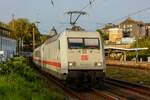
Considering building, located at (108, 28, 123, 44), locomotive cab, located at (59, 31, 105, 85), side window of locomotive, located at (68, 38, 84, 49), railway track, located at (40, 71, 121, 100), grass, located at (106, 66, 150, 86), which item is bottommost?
railway track, located at (40, 71, 121, 100)

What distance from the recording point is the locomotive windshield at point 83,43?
72.0 ft

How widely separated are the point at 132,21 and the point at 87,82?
142761 millimetres

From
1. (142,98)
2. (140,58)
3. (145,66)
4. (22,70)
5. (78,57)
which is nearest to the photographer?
(142,98)

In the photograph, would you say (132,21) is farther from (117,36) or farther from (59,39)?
(59,39)

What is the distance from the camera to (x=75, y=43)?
2203 centimetres

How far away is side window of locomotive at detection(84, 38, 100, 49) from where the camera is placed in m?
22.0

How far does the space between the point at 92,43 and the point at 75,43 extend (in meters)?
0.84

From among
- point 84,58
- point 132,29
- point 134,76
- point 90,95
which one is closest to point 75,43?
point 84,58

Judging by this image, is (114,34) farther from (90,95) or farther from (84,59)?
(90,95)

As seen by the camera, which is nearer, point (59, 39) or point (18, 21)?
point (59, 39)

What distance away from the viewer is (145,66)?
53.1 metres

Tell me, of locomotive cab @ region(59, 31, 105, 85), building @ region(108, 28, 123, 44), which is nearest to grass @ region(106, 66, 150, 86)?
locomotive cab @ region(59, 31, 105, 85)

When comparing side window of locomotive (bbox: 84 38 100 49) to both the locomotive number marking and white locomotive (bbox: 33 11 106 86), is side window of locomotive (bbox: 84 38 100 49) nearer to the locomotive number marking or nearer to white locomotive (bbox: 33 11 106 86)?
white locomotive (bbox: 33 11 106 86)

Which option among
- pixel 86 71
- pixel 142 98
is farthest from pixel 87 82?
pixel 142 98
